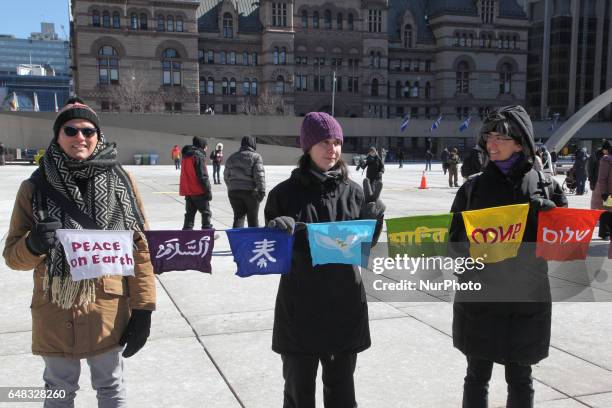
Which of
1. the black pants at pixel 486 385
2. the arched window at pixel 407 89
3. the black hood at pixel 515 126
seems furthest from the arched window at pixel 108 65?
the black pants at pixel 486 385

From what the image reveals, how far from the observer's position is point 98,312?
2.89 meters

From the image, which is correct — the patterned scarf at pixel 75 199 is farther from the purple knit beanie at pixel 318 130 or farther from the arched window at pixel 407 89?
the arched window at pixel 407 89

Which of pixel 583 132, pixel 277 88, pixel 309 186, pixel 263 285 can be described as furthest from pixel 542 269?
pixel 583 132

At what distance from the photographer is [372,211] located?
124 inches

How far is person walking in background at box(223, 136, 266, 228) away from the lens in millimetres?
8422

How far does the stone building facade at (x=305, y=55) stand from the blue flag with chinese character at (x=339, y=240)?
61240 millimetres

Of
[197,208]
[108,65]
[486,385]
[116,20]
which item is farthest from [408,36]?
[486,385]

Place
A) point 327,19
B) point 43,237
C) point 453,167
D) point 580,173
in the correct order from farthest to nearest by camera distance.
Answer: point 327,19 → point 453,167 → point 580,173 → point 43,237

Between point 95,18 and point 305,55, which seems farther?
point 305,55

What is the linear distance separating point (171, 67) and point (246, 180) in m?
59.7

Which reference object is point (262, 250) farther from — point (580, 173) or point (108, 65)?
point (108, 65)

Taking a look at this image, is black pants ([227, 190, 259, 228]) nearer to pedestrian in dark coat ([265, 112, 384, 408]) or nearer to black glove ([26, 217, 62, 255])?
pedestrian in dark coat ([265, 112, 384, 408])

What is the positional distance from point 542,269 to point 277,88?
6690 cm

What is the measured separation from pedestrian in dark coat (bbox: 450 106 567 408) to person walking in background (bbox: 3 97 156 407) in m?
1.88
